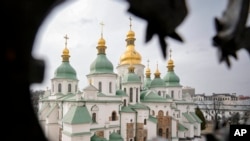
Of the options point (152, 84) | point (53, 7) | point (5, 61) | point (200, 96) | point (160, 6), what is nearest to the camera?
point (5, 61)

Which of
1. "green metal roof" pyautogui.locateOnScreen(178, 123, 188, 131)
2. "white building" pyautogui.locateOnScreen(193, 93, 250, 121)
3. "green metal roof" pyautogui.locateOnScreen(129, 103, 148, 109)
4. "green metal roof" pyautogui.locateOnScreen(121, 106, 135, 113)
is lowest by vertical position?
"green metal roof" pyautogui.locateOnScreen(178, 123, 188, 131)

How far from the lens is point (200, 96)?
65188 millimetres

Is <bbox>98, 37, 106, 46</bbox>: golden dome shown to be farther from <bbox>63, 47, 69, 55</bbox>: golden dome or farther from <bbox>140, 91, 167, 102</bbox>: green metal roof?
<bbox>140, 91, 167, 102</bbox>: green metal roof

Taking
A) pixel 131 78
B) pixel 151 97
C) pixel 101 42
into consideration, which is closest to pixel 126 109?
pixel 131 78

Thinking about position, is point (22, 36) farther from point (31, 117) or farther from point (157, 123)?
point (157, 123)

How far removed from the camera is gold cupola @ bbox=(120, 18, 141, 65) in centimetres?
2534

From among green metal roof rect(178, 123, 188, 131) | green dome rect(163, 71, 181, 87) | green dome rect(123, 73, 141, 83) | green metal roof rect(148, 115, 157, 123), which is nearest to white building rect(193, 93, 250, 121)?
green metal roof rect(178, 123, 188, 131)

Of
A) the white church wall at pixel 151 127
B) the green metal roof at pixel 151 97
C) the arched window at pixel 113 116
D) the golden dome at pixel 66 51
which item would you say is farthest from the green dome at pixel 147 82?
the arched window at pixel 113 116

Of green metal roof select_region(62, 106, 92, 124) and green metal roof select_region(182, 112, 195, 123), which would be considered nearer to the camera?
green metal roof select_region(62, 106, 92, 124)

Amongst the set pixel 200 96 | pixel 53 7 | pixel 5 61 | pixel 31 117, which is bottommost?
pixel 200 96

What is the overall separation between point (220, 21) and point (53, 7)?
0.84 m

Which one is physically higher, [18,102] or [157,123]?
[18,102]

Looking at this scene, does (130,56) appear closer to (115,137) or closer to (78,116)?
(115,137)

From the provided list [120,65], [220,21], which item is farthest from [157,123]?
[220,21]
